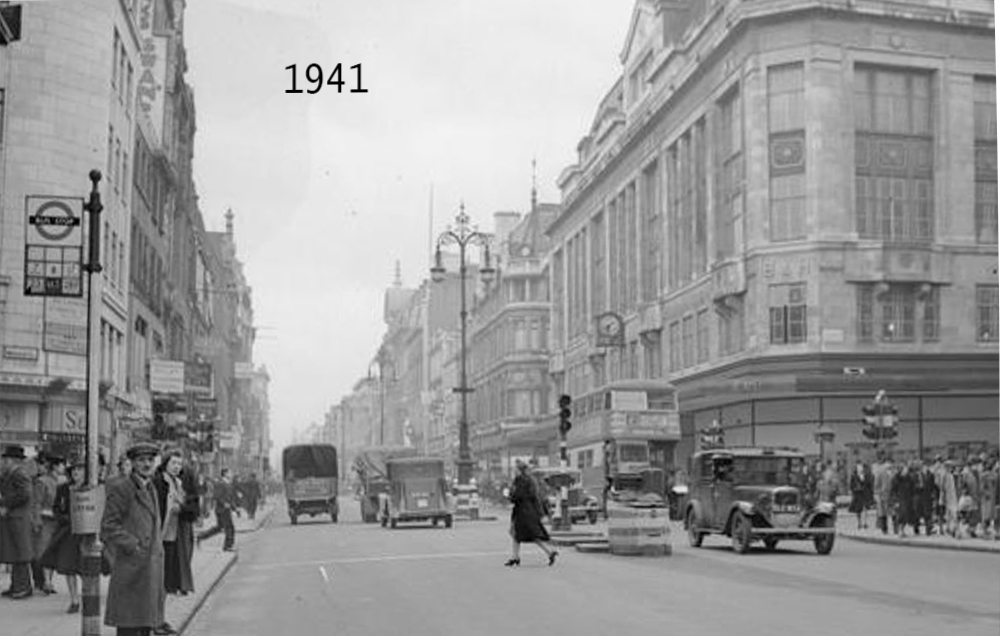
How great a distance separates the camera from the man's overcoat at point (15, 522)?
17359 mm

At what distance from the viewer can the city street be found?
15055 mm

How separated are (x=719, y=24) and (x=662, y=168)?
11664 millimetres

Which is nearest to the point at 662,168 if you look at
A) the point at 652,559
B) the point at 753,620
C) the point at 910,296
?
the point at 910,296

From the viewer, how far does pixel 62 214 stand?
1395 cm

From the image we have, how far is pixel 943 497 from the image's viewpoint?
34.6 metres

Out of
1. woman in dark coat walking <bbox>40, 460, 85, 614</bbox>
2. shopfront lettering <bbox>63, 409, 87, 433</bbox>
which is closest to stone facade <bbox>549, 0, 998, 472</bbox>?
shopfront lettering <bbox>63, 409, 87, 433</bbox>

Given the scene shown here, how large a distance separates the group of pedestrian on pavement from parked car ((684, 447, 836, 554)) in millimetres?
5739

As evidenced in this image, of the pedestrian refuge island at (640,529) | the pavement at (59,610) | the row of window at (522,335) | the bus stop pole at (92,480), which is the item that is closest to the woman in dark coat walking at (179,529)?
the pavement at (59,610)

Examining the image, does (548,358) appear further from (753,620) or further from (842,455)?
(753,620)

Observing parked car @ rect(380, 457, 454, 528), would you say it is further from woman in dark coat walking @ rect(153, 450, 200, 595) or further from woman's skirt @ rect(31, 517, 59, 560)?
woman's skirt @ rect(31, 517, 59, 560)

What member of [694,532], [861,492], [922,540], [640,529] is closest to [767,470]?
[694,532]

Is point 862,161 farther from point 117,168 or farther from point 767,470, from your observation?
point 767,470

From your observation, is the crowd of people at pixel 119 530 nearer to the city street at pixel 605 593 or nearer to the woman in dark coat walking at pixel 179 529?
the woman in dark coat walking at pixel 179 529

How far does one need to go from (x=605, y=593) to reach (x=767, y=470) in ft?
35.1
